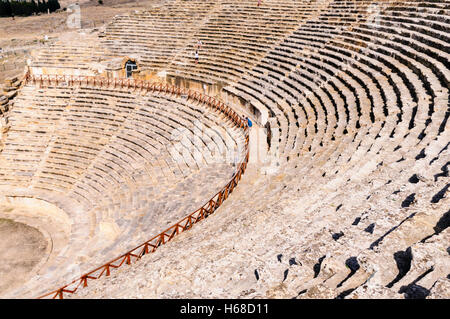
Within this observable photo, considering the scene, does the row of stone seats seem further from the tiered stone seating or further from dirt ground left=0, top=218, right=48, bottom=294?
the tiered stone seating

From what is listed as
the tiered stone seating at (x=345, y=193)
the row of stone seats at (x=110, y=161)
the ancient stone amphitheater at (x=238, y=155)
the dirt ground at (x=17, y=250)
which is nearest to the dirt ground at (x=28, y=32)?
the ancient stone amphitheater at (x=238, y=155)

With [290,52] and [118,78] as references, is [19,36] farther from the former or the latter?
[290,52]

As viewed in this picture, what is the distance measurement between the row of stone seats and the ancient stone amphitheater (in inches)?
3.8

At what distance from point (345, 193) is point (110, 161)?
48.6 ft

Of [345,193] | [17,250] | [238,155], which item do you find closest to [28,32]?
[17,250]

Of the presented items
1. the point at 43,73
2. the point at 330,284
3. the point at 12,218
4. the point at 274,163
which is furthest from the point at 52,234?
the point at 330,284

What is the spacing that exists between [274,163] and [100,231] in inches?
292

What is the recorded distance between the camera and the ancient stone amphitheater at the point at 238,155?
5996mm

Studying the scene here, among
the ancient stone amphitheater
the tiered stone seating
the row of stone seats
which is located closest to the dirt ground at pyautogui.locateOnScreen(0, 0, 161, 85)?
the ancient stone amphitheater

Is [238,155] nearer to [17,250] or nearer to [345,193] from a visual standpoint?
[345,193]

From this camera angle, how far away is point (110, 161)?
797 inches

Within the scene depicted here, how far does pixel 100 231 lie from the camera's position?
15039 millimetres

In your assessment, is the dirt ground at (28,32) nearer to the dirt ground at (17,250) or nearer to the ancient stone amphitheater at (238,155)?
the ancient stone amphitheater at (238,155)

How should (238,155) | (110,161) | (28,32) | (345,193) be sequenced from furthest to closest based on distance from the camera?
(28,32), (110,161), (238,155), (345,193)
